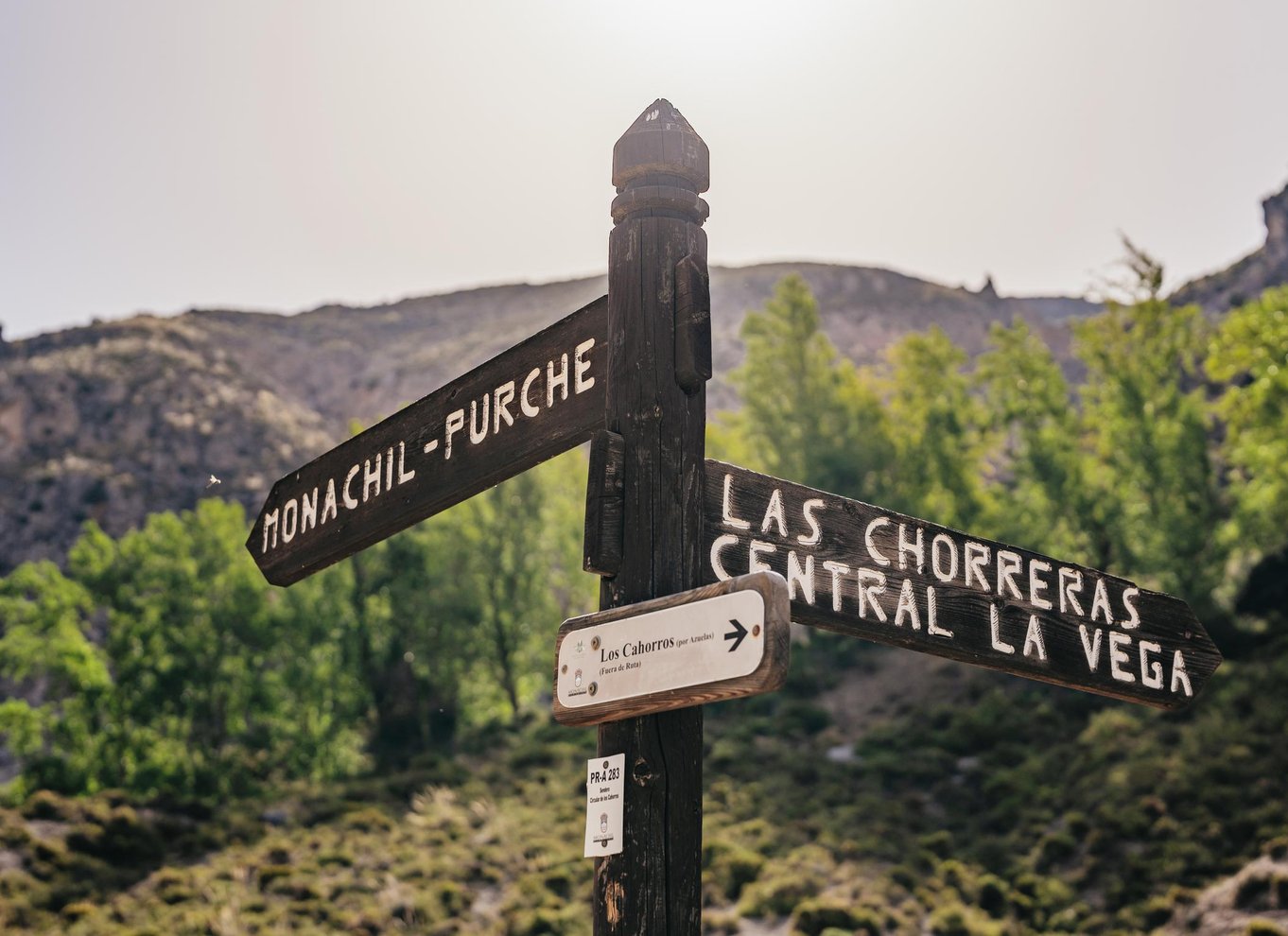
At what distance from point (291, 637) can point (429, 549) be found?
16.6 ft

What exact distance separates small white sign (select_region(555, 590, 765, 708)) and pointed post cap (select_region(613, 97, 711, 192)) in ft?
4.27

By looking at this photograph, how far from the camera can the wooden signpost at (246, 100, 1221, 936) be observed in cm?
321

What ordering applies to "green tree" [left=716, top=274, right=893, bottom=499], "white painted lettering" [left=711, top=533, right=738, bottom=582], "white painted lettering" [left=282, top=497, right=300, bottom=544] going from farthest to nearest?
"green tree" [left=716, top=274, right=893, bottom=499] < "white painted lettering" [left=282, top=497, right=300, bottom=544] < "white painted lettering" [left=711, top=533, right=738, bottom=582]

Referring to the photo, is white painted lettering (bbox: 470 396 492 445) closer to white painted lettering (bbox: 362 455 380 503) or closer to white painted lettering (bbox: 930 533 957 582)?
white painted lettering (bbox: 362 455 380 503)

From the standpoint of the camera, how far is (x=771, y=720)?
35938 mm

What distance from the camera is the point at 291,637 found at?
4178 centimetres

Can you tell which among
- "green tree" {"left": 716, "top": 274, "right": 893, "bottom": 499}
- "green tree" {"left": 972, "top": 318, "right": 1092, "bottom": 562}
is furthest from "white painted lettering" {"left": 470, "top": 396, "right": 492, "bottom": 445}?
"green tree" {"left": 716, "top": 274, "right": 893, "bottom": 499}

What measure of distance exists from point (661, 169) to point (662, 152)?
0.05 meters

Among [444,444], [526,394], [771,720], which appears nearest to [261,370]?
[771,720]

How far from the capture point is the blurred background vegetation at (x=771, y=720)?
23.4 meters

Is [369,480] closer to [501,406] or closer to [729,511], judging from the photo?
[501,406]

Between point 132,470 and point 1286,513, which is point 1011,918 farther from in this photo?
point 132,470

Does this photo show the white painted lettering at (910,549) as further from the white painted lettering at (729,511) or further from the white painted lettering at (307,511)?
the white painted lettering at (307,511)

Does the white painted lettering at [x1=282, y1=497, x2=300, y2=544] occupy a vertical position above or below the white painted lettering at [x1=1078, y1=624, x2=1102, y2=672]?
above
